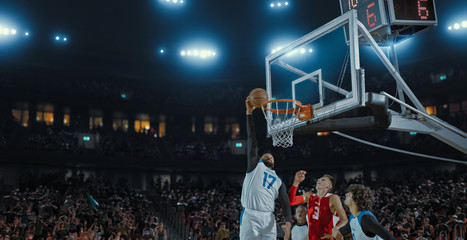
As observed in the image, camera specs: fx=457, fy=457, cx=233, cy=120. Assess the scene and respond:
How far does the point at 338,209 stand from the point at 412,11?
204 inches

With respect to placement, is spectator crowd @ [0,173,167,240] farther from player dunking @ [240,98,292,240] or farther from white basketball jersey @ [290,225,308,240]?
player dunking @ [240,98,292,240]

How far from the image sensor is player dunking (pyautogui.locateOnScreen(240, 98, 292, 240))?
17.9 ft

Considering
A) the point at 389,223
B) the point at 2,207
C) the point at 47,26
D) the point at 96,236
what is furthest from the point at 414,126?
the point at 47,26

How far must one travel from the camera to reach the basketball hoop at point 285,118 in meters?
8.41

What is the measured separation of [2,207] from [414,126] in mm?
19159

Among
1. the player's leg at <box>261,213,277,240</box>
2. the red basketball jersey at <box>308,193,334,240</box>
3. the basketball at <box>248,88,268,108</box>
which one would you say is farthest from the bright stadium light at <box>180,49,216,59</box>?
the player's leg at <box>261,213,277,240</box>

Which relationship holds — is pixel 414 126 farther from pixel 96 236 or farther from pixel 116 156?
pixel 116 156

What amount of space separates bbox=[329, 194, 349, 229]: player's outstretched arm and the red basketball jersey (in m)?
0.18

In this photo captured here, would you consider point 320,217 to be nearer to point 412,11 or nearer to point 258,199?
point 258,199

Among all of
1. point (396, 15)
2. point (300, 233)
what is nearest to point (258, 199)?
point (300, 233)

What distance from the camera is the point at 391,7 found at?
9.16m

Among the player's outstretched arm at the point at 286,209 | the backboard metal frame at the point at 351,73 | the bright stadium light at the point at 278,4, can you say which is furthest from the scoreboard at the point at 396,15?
the bright stadium light at the point at 278,4

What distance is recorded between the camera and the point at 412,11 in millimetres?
9320

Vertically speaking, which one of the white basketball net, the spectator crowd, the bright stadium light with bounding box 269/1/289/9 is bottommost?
the spectator crowd
